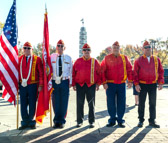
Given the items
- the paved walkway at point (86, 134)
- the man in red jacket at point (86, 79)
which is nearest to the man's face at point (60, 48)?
the man in red jacket at point (86, 79)

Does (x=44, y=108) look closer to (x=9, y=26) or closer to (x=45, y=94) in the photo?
(x=45, y=94)

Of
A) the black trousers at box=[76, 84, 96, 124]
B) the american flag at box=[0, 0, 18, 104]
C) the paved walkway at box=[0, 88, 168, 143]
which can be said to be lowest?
the paved walkway at box=[0, 88, 168, 143]

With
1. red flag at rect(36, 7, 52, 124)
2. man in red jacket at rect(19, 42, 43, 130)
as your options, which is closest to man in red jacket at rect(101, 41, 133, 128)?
red flag at rect(36, 7, 52, 124)

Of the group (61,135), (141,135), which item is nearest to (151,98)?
(141,135)

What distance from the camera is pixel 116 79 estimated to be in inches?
200

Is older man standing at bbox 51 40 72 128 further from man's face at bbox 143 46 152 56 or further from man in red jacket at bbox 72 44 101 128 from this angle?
man's face at bbox 143 46 152 56

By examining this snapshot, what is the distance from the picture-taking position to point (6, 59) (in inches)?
196

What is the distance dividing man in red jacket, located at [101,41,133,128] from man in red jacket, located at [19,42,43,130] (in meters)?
1.59

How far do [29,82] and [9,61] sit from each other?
68 cm

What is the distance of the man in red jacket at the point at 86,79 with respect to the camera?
5.07 m

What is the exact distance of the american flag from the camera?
4.95 meters

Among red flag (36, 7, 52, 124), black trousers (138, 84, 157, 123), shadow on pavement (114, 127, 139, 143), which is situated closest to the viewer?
shadow on pavement (114, 127, 139, 143)

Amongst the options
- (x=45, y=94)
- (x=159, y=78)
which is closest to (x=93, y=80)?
(x=45, y=94)

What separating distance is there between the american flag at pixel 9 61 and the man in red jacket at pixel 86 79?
1414 millimetres
